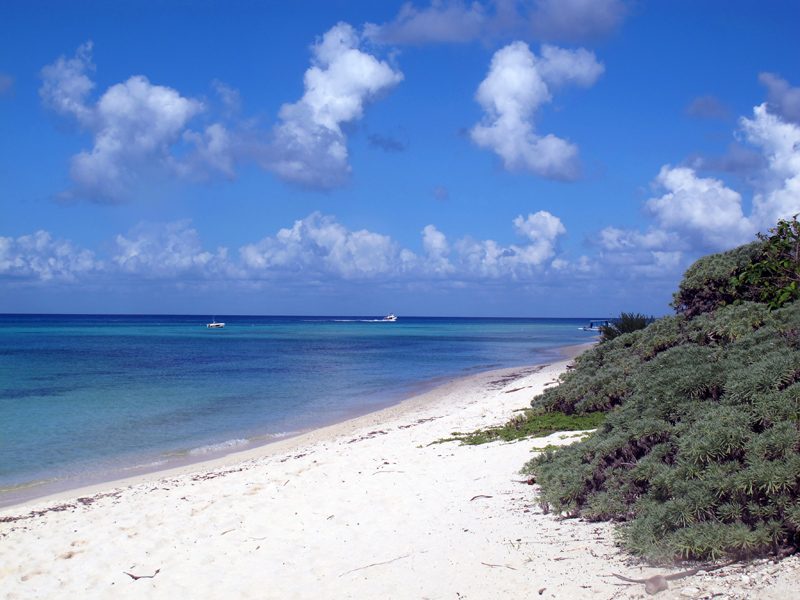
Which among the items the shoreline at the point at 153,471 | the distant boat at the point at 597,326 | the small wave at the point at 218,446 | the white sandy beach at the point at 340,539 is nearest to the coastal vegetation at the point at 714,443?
the white sandy beach at the point at 340,539

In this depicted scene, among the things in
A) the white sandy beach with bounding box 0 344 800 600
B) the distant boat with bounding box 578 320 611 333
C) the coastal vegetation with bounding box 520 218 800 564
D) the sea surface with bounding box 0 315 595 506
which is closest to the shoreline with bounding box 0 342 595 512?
the sea surface with bounding box 0 315 595 506

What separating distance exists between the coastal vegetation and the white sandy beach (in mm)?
265

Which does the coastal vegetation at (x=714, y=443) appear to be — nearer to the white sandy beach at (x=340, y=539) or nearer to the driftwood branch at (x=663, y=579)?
the driftwood branch at (x=663, y=579)

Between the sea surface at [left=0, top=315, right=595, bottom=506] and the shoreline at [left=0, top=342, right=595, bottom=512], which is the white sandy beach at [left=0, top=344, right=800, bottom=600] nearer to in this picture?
the shoreline at [left=0, top=342, right=595, bottom=512]

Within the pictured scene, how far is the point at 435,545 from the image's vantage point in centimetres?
578

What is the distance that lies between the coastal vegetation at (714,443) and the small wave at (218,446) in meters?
9.43

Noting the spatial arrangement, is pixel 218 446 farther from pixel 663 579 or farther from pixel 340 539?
pixel 663 579

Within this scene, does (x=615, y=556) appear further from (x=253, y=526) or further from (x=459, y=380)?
(x=459, y=380)

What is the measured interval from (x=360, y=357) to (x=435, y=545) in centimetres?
3846

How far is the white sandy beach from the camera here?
4652mm

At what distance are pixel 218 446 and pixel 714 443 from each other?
1286cm

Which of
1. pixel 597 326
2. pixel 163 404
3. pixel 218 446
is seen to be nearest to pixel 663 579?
pixel 218 446

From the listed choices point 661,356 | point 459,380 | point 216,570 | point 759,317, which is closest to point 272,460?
point 216,570

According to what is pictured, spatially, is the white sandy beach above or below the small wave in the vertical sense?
above
